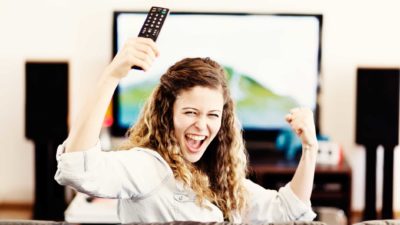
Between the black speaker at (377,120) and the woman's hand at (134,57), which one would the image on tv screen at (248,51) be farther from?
the woman's hand at (134,57)

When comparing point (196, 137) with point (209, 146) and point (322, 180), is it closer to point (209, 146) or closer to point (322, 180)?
point (209, 146)

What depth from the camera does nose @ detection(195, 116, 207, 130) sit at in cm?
182

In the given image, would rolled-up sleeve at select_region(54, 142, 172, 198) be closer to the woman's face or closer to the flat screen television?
the woman's face

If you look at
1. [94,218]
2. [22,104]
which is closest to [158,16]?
[94,218]

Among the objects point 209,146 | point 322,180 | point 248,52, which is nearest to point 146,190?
point 209,146

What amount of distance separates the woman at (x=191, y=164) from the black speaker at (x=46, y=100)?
268 centimetres

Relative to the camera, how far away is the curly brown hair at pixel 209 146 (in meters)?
1.83

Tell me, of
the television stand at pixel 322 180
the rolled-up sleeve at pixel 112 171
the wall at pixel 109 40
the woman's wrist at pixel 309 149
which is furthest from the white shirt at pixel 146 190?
the wall at pixel 109 40

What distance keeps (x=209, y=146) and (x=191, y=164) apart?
0.43 feet

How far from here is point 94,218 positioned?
13.5ft

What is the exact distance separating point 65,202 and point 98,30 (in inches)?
44.5

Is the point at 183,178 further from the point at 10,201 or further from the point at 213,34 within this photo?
the point at 10,201

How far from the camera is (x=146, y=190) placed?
67.1 inches

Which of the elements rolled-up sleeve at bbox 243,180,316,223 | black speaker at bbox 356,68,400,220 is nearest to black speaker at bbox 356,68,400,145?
black speaker at bbox 356,68,400,220
